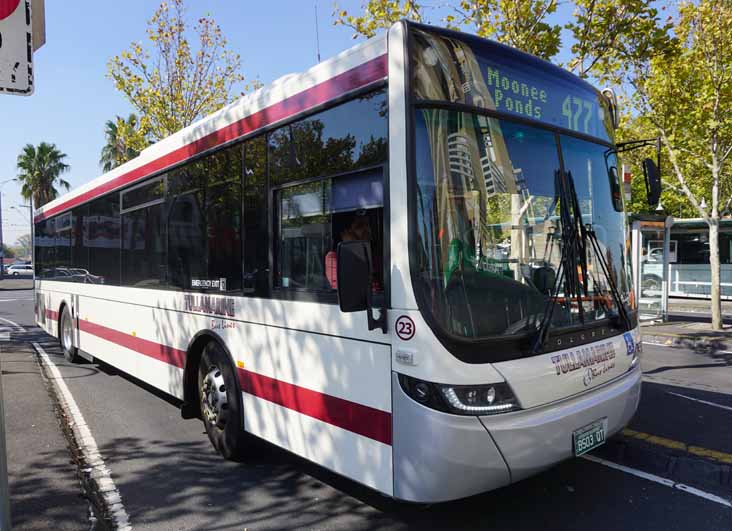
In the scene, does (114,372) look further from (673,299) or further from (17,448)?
(673,299)

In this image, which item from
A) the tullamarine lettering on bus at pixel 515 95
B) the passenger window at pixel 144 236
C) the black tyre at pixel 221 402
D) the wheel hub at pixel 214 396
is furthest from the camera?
the passenger window at pixel 144 236

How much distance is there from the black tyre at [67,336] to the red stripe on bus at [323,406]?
646 cm

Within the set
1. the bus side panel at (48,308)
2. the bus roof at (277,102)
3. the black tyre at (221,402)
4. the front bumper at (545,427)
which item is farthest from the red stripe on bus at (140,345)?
the front bumper at (545,427)

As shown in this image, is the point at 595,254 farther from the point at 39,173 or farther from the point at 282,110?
the point at 39,173

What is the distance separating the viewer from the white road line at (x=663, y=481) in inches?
158

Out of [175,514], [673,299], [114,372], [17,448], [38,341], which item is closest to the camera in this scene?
[175,514]

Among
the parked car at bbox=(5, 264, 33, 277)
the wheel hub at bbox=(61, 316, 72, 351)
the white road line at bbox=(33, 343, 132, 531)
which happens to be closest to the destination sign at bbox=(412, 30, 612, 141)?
the white road line at bbox=(33, 343, 132, 531)

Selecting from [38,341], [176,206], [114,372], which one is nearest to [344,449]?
[176,206]

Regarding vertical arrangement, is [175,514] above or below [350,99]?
below

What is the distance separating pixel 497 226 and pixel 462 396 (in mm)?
1051

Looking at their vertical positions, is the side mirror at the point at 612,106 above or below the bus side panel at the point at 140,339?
above

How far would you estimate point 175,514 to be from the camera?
13.0ft

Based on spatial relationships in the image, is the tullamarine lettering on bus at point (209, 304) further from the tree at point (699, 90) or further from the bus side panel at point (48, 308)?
the tree at point (699, 90)

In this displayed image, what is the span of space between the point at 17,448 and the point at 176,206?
2.72 metres
